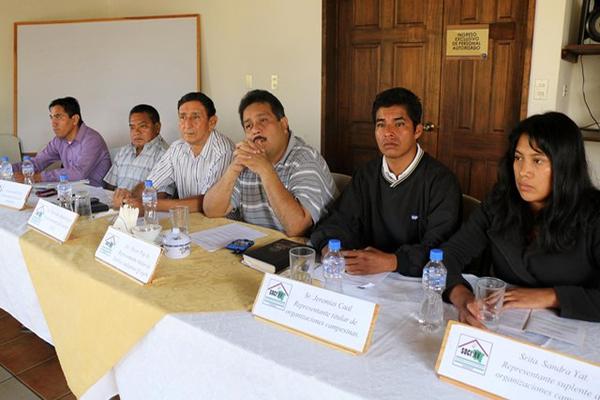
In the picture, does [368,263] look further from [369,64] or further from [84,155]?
[369,64]

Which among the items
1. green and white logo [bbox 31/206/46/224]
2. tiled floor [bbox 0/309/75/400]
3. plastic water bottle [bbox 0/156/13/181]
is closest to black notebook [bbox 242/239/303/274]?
green and white logo [bbox 31/206/46/224]

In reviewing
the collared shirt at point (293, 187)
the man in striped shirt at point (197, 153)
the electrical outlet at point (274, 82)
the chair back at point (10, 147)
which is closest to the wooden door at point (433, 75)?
the electrical outlet at point (274, 82)

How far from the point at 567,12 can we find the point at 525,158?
2089 mm

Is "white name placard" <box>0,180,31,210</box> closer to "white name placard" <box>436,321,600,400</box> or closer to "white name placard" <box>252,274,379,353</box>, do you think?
"white name placard" <box>252,274,379,353</box>

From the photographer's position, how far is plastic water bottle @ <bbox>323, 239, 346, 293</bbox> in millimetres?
1302

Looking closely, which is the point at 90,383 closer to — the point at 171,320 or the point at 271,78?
the point at 171,320

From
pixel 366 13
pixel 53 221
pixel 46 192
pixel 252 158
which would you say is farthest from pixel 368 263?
pixel 366 13

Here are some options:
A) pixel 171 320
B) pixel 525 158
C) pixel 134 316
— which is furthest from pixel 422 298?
pixel 134 316

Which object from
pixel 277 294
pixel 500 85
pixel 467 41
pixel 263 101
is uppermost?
pixel 467 41

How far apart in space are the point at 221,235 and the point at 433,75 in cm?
231

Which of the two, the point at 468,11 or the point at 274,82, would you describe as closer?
the point at 468,11

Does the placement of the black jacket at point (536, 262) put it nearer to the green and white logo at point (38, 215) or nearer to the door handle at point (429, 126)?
the green and white logo at point (38, 215)

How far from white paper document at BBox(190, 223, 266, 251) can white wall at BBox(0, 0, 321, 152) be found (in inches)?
85.1

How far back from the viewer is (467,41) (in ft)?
10.9
